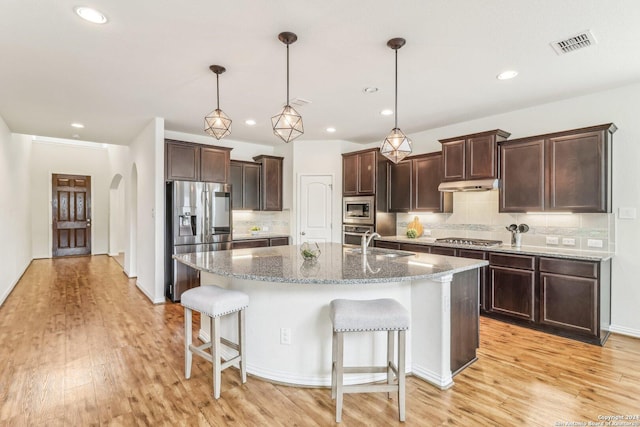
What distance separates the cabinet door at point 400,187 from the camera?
17.3 feet

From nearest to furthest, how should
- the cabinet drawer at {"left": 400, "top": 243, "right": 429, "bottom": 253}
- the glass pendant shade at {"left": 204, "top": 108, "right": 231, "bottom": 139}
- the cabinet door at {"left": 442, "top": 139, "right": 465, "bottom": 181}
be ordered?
the glass pendant shade at {"left": 204, "top": 108, "right": 231, "bottom": 139}, the cabinet door at {"left": 442, "top": 139, "right": 465, "bottom": 181}, the cabinet drawer at {"left": 400, "top": 243, "right": 429, "bottom": 253}

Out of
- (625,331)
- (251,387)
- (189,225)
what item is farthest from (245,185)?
(625,331)

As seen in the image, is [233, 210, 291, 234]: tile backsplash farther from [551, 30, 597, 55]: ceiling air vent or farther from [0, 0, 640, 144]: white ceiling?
[551, 30, 597, 55]: ceiling air vent

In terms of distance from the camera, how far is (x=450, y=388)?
2.45m

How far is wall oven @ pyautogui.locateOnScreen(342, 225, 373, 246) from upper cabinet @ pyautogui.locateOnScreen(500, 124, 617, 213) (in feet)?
6.70

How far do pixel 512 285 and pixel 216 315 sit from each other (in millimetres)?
3276

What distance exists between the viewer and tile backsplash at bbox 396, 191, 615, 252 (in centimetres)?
369

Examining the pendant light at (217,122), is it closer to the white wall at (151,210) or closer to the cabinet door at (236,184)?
the white wall at (151,210)

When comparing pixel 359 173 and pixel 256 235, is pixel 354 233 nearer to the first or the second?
pixel 359 173

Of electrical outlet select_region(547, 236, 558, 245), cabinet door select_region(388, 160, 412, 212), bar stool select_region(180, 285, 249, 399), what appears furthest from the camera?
cabinet door select_region(388, 160, 412, 212)

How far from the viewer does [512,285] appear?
12.4 feet

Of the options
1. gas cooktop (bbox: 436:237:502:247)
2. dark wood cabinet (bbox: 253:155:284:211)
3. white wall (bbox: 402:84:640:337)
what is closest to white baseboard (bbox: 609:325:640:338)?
white wall (bbox: 402:84:640:337)

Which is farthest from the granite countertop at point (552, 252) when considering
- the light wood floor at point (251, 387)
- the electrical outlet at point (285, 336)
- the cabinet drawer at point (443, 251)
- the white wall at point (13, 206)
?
the white wall at point (13, 206)

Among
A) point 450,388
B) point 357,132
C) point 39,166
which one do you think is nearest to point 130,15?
point 450,388
